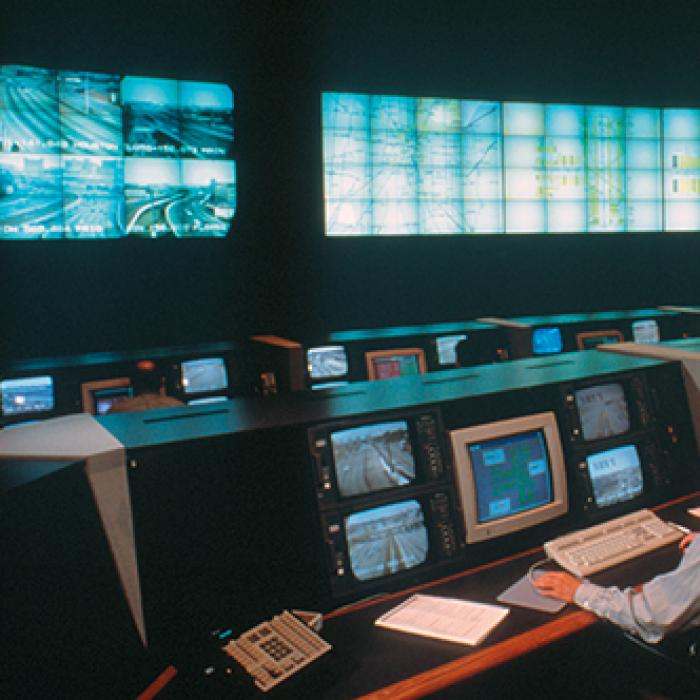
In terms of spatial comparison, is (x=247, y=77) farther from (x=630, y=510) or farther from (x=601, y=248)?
(x=630, y=510)

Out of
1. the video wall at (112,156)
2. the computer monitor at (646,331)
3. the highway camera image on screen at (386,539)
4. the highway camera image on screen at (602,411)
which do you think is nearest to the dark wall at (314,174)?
the video wall at (112,156)

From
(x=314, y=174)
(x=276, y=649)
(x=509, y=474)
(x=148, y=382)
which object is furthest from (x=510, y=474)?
(x=314, y=174)

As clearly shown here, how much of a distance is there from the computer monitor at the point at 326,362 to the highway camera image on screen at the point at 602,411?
256 cm

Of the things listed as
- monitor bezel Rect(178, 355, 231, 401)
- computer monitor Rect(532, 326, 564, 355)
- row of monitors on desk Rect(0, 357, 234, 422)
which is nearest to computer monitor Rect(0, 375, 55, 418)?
row of monitors on desk Rect(0, 357, 234, 422)

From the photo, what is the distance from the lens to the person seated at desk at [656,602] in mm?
1768

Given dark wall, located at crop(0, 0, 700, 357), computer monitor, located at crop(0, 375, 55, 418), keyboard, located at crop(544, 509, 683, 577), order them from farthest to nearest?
dark wall, located at crop(0, 0, 700, 357), computer monitor, located at crop(0, 375, 55, 418), keyboard, located at crop(544, 509, 683, 577)

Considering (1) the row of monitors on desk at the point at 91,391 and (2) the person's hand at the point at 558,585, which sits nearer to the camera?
(2) the person's hand at the point at 558,585

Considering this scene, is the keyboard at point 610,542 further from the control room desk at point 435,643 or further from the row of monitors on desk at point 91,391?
the row of monitors on desk at point 91,391

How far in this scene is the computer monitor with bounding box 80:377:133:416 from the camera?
4172mm

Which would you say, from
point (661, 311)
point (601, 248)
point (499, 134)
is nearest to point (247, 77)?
point (499, 134)

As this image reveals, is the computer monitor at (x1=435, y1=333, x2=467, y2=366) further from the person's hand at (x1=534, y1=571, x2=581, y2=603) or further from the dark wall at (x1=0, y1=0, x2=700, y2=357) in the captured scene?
the person's hand at (x1=534, y1=571, x2=581, y2=603)

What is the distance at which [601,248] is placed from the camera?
6.96 metres

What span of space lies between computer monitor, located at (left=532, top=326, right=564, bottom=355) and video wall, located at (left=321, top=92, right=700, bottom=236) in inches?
44.5

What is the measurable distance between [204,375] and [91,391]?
72cm
